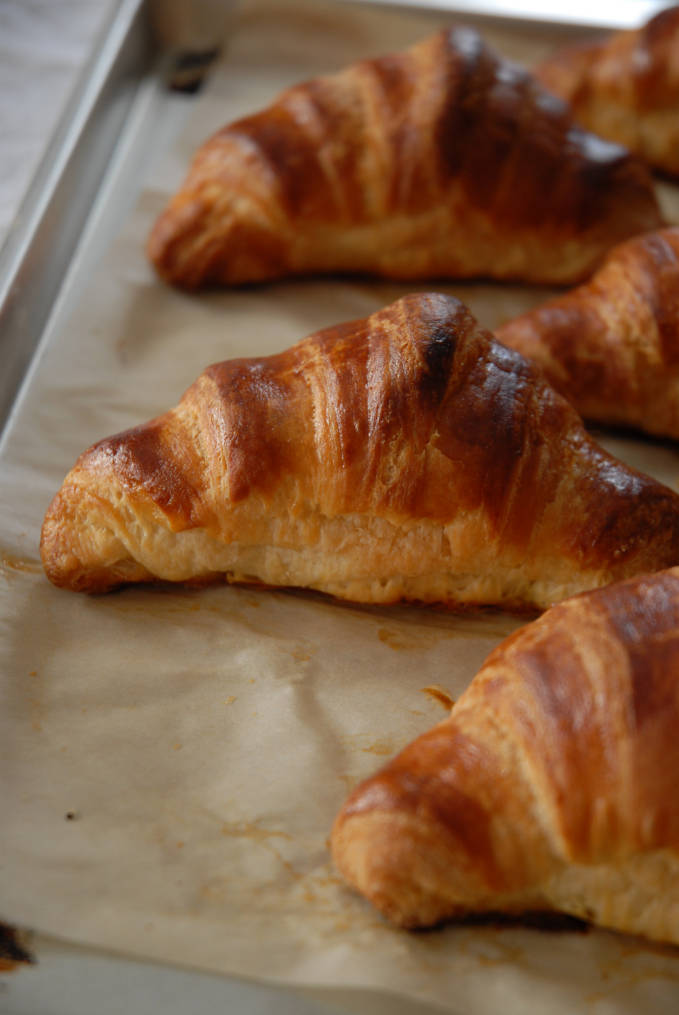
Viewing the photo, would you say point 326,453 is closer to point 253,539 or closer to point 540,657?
point 253,539

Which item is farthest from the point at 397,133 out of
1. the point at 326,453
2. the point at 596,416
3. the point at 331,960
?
the point at 331,960

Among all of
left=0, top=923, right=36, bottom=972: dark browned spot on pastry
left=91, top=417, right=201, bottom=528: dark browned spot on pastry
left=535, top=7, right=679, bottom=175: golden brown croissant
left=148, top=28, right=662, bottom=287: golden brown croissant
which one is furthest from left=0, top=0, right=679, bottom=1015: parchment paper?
left=535, top=7, right=679, bottom=175: golden brown croissant

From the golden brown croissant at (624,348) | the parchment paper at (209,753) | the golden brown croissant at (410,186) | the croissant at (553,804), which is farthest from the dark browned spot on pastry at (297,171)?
the croissant at (553,804)

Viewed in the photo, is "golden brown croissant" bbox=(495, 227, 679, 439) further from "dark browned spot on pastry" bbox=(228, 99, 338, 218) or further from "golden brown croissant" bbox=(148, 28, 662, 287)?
"dark browned spot on pastry" bbox=(228, 99, 338, 218)

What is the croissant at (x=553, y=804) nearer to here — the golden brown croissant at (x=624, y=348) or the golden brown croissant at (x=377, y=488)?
the golden brown croissant at (x=377, y=488)

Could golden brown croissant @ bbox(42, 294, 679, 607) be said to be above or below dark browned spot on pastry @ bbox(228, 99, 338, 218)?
below

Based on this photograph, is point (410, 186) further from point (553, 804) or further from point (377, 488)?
point (553, 804)
